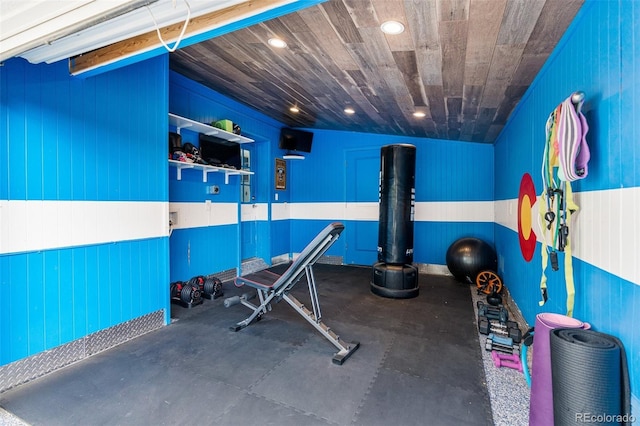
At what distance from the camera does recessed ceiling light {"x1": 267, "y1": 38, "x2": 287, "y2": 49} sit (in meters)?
2.67

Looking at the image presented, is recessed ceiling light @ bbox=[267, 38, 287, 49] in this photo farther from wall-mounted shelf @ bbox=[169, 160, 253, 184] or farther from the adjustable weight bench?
wall-mounted shelf @ bbox=[169, 160, 253, 184]

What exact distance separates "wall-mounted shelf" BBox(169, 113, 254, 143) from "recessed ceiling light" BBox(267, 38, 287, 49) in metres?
1.72

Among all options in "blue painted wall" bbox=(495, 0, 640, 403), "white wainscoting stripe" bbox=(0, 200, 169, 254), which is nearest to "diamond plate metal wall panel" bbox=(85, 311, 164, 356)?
"white wainscoting stripe" bbox=(0, 200, 169, 254)

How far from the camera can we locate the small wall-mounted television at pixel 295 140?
6480mm

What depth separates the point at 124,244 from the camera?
118 inches

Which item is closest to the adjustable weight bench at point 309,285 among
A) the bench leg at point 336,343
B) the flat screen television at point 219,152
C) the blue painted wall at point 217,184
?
the bench leg at point 336,343

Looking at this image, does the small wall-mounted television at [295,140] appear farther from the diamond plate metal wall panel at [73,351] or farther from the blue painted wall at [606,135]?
the blue painted wall at [606,135]

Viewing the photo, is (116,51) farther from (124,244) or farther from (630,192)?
(630,192)

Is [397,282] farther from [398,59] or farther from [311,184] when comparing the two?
[311,184]

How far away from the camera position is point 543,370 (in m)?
1.59

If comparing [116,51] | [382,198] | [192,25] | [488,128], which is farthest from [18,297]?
[488,128]

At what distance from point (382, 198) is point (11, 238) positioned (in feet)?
13.5

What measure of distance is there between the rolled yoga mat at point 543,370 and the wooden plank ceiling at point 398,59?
5.64ft

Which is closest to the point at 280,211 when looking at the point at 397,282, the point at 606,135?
the point at 397,282
